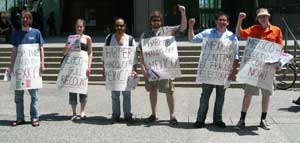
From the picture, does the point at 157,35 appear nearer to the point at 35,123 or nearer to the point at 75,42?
the point at 75,42

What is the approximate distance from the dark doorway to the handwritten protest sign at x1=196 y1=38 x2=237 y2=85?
1862 centimetres

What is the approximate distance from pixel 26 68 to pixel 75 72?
32.6 inches

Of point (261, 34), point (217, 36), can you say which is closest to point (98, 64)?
point (217, 36)

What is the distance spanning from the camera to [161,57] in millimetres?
8742

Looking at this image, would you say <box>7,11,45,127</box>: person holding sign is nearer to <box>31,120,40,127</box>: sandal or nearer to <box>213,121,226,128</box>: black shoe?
<box>31,120,40,127</box>: sandal

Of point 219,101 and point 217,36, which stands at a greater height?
point 217,36

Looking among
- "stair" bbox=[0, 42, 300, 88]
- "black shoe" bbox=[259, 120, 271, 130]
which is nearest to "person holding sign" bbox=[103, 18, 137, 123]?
"black shoe" bbox=[259, 120, 271, 130]

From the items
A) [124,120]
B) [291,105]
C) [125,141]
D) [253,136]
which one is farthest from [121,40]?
[291,105]

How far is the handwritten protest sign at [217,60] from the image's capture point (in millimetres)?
8445

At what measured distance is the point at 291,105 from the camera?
10.7m

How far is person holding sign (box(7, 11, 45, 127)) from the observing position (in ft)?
28.5

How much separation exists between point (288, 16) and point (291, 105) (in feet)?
47.9

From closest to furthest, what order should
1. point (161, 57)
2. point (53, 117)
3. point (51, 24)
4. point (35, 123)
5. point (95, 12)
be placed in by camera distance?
point (35, 123) < point (161, 57) < point (53, 117) < point (51, 24) < point (95, 12)

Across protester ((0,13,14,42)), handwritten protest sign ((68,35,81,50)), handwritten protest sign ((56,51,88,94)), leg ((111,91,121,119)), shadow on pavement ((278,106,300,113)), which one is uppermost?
protester ((0,13,14,42))
